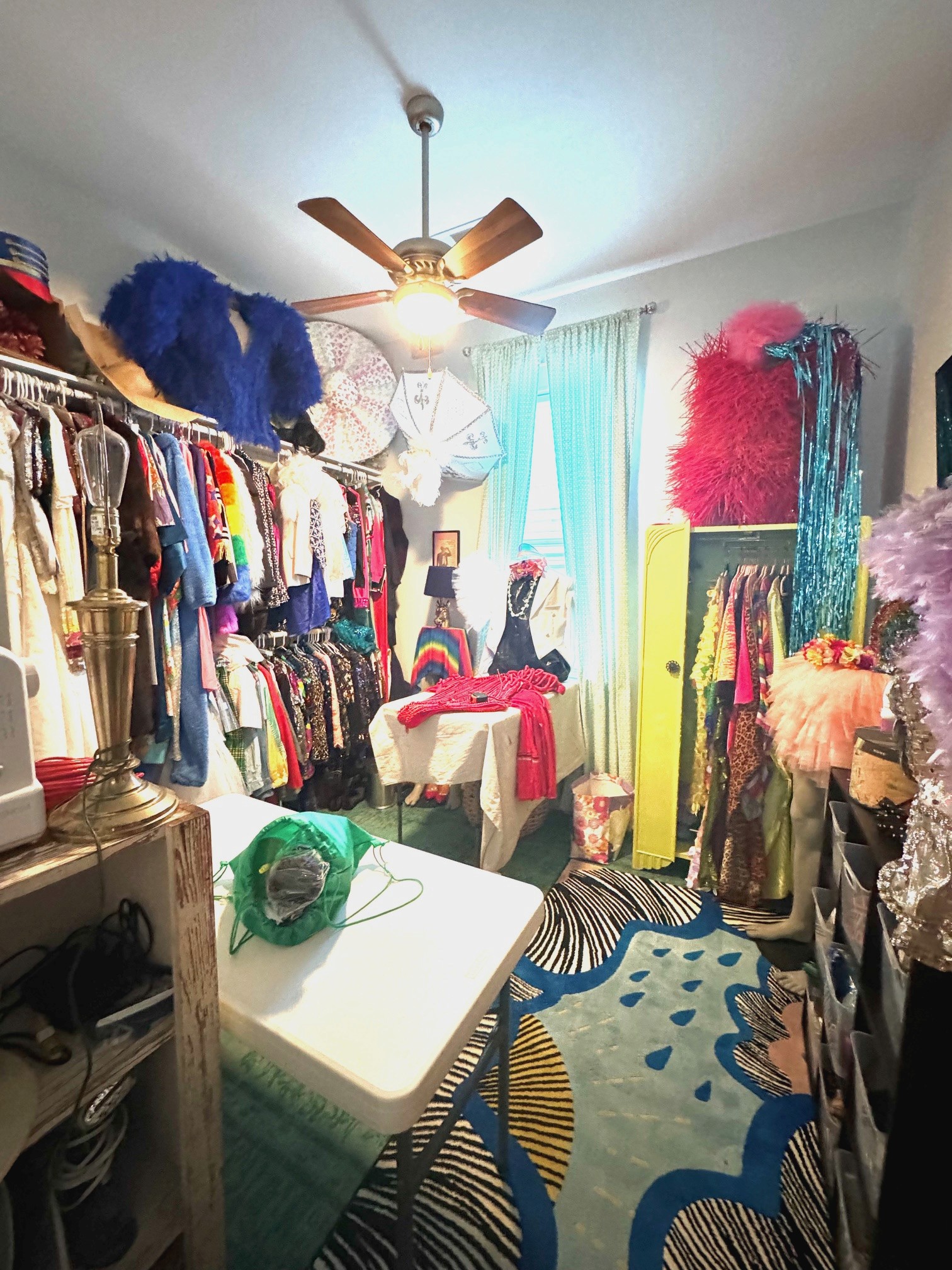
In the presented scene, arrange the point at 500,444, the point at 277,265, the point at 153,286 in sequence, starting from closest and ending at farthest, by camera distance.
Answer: the point at 153,286
the point at 277,265
the point at 500,444

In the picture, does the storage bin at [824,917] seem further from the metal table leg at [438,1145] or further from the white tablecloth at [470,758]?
the white tablecloth at [470,758]

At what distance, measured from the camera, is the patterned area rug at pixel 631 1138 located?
41.6 inches

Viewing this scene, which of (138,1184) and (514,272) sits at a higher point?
(514,272)

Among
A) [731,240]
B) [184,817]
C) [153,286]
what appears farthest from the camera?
[731,240]

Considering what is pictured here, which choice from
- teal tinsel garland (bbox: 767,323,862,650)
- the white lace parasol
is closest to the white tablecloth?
teal tinsel garland (bbox: 767,323,862,650)

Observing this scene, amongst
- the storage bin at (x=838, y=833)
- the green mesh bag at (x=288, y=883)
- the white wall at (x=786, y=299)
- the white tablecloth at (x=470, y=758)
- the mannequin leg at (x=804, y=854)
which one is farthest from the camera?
the white wall at (x=786, y=299)

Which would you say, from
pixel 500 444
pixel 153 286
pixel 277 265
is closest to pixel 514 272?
pixel 500 444

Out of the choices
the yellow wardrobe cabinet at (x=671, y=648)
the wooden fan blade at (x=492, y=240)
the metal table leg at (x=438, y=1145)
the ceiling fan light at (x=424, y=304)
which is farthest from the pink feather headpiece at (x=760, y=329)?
the metal table leg at (x=438, y=1145)

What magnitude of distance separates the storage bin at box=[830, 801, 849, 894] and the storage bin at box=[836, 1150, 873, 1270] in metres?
0.50

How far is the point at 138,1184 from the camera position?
0.82 m

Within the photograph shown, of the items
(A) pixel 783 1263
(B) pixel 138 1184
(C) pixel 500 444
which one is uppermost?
(C) pixel 500 444

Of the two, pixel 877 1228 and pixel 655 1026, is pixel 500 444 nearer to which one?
pixel 655 1026

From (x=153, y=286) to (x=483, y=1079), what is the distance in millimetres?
3028

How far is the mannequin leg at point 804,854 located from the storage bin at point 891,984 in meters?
0.85
